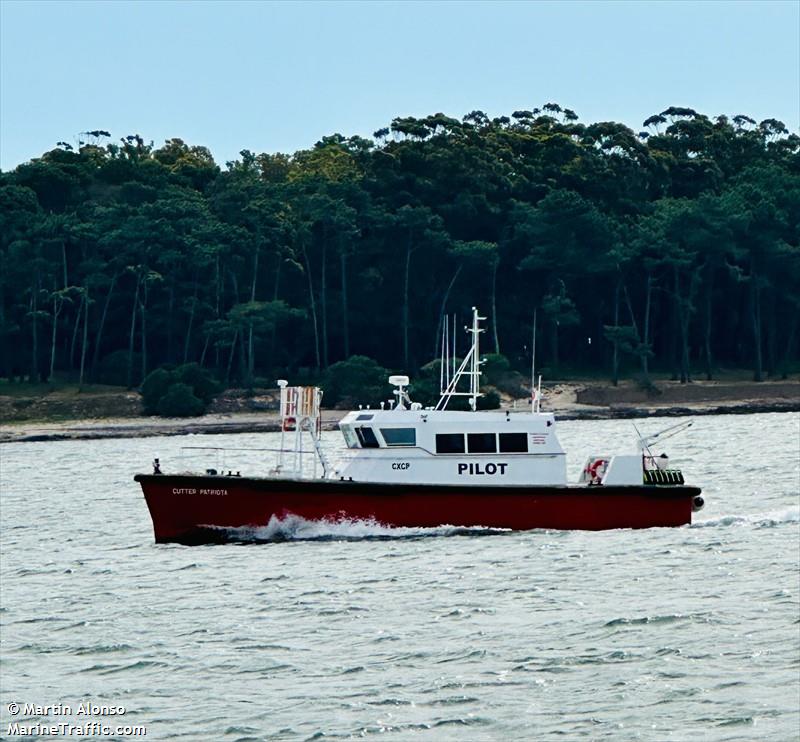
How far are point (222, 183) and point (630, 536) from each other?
86080 mm

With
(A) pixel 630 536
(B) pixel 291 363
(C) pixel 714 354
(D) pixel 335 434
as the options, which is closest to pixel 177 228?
(B) pixel 291 363

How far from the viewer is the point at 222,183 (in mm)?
120250

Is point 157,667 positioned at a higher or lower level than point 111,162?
lower

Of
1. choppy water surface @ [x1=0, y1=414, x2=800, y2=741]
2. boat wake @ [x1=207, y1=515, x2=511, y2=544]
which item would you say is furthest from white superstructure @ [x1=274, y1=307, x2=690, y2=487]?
choppy water surface @ [x1=0, y1=414, x2=800, y2=741]

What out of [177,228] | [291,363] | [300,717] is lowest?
[300,717]

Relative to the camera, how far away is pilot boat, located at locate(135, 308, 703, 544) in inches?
1470

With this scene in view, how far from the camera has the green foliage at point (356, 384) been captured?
97688mm

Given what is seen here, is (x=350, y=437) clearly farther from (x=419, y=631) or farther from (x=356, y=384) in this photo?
(x=356, y=384)

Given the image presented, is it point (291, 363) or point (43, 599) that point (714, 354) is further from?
point (43, 599)

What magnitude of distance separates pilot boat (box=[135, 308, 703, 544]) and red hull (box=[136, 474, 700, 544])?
2 centimetres

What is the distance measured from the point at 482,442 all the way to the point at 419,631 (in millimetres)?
10985

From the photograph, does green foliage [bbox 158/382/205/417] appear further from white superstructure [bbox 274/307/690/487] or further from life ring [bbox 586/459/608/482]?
life ring [bbox 586/459/608/482]

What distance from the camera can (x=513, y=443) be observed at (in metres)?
38.4

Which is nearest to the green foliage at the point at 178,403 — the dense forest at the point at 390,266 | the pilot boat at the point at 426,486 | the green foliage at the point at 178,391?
the green foliage at the point at 178,391
